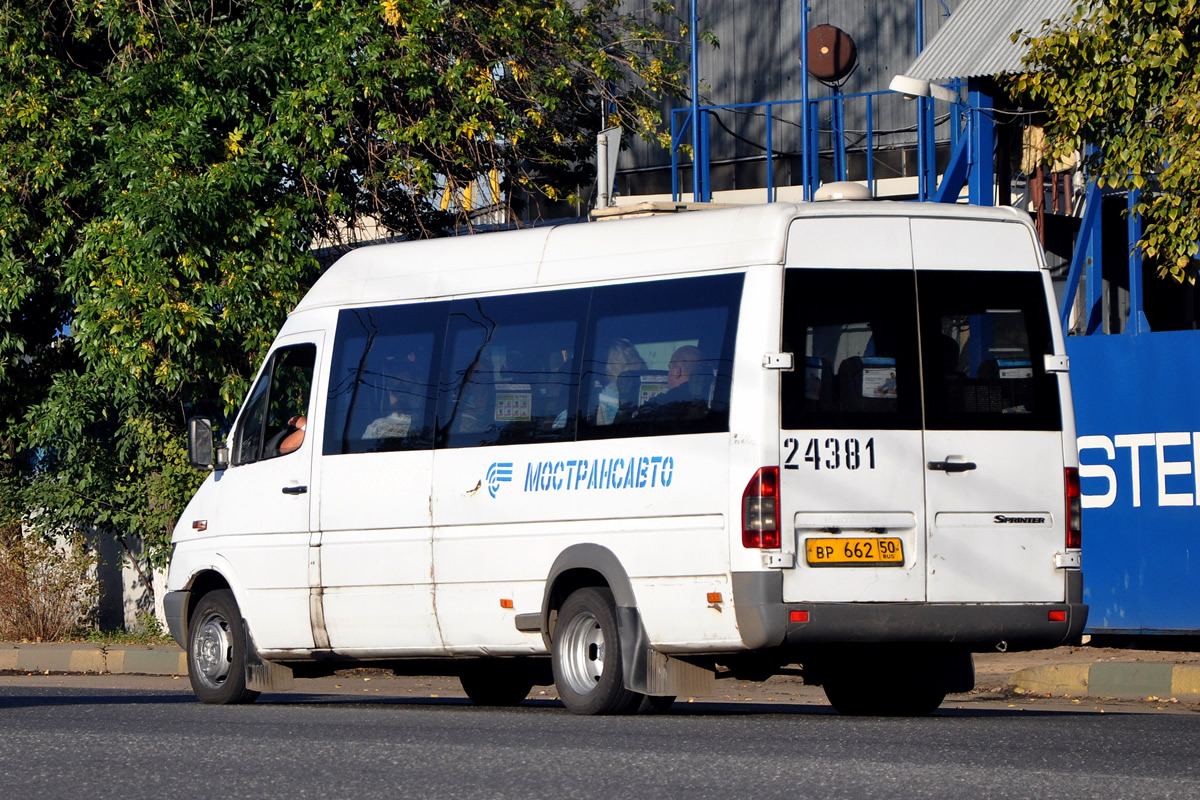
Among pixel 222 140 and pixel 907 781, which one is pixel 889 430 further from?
pixel 222 140

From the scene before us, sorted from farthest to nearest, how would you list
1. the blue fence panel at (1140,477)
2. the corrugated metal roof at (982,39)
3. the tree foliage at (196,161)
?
the corrugated metal roof at (982,39) → the tree foliage at (196,161) → the blue fence panel at (1140,477)

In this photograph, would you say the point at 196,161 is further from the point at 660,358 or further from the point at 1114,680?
the point at 1114,680

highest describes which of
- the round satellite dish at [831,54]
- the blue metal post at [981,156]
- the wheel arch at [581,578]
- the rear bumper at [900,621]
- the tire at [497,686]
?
the round satellite dish at [831,54]

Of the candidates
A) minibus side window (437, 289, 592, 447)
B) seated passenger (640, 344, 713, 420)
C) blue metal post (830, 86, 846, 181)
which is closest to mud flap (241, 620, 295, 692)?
minibus side window (437, 289, 592, 447)

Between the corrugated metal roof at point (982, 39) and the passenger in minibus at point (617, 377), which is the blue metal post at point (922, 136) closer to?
the corrugated metal roof at point (982, 39)

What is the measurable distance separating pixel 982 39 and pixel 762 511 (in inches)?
440

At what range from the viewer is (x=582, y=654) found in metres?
10.4

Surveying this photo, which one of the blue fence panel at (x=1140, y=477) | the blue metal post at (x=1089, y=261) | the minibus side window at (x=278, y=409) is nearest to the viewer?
the minibus side window at (x=278, y=409)

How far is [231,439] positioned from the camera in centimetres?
1268

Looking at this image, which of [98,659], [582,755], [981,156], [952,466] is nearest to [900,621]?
[952,466]

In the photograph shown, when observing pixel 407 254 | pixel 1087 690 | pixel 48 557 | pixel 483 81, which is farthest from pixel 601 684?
pixel 48 557

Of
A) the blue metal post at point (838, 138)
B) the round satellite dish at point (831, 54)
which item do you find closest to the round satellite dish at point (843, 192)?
the blue metal post at point (838, 138)

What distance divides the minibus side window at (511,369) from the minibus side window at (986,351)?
1863 mm

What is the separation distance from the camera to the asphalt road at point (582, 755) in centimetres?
690
